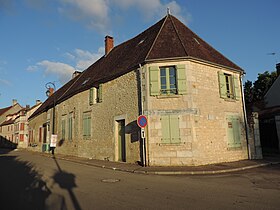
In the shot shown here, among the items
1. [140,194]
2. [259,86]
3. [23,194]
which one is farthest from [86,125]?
[259,86]

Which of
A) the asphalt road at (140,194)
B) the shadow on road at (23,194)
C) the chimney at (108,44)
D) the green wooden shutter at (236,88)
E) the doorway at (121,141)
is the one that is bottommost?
the asphalt road at (140,194)

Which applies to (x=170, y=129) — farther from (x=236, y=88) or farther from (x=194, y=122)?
(x=236, y=88)

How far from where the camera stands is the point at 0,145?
169 feet

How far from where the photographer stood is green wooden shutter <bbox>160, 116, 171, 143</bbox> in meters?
11.4

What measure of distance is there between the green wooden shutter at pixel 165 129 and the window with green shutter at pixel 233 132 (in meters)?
3.73

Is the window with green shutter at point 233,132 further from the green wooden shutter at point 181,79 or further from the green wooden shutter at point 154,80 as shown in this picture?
the green wooden shutter at point 154,80

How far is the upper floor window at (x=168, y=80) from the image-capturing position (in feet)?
38.5

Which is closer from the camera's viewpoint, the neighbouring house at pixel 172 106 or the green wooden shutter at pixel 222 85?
the neighbouring house at pixel 172 106

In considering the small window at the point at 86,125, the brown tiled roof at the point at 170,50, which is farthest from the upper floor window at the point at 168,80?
the small window at the point at 86,125

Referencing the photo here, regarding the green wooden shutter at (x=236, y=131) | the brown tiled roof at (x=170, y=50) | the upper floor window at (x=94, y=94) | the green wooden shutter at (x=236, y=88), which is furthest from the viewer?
the upper floor window at (x=94, y=94)

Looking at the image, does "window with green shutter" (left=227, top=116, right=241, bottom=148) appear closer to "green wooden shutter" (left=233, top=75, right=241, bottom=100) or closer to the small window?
"green wooden shutter" (left=233, top=75, right=241, bottom=100)

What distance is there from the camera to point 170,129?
1143cm

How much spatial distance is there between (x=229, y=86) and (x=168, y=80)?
4289 millimetres

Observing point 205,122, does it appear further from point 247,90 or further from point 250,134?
point 247,90
